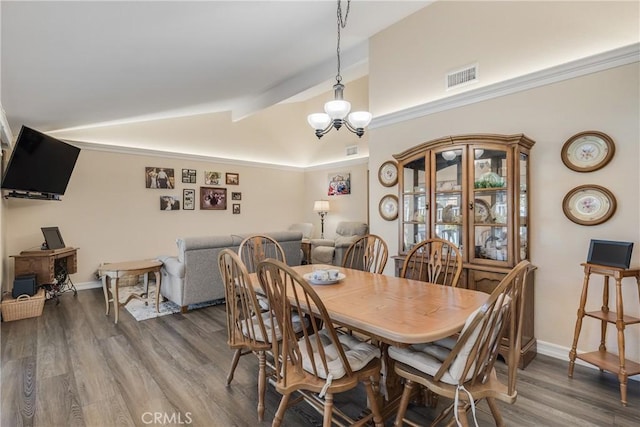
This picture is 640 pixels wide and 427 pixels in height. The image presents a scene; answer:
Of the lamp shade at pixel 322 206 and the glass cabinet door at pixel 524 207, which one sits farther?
the lamp shade at pixel 322 206

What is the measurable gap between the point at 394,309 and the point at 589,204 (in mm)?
2079

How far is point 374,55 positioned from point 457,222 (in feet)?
8.28

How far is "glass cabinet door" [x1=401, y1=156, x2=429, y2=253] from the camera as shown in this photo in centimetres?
323

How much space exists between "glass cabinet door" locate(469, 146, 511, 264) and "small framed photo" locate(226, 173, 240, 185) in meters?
5.36

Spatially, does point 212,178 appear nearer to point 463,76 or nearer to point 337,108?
point 337,108

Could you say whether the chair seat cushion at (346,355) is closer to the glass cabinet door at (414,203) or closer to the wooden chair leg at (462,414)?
the wooden chair leg at (462,414)

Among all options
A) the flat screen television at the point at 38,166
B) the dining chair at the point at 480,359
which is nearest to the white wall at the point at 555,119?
the dining chair at the point at 480,359

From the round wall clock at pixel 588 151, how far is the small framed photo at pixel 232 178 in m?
5.96

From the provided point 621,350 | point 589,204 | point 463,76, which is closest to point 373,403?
point 621,350

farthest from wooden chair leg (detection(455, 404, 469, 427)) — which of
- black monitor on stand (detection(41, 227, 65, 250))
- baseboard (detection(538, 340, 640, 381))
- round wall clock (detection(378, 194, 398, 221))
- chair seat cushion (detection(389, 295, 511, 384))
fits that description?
black monitor on stand (detection(41, 227, 65, 250))

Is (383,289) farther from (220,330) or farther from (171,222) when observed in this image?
(171,222)

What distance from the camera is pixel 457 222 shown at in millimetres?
2957
